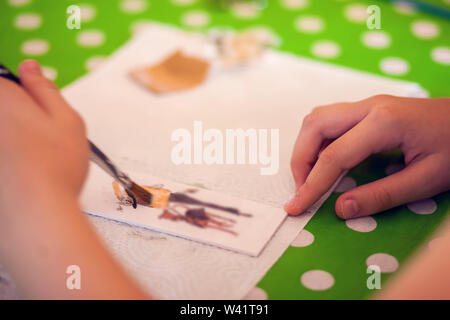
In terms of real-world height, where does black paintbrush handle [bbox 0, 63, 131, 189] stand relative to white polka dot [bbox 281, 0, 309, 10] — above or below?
above

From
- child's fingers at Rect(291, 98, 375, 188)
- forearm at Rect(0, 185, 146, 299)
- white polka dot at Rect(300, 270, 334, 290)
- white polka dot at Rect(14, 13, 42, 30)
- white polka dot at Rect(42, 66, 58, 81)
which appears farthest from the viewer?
white polka dot at Rect(14, 13, 42, 30)

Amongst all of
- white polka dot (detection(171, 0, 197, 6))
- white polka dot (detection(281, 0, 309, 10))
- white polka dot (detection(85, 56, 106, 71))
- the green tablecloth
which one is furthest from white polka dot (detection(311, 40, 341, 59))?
white polka dot (detection(85, 56, 106, 71))

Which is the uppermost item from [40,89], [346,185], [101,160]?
[40,89]

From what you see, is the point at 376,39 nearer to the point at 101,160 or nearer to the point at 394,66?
the point at 394,66

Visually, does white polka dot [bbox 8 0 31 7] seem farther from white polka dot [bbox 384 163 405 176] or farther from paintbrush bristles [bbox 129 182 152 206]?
white polka dot [bbox 384 163 405 176]

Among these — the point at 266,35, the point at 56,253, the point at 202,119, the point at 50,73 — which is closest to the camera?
the point at 56,253

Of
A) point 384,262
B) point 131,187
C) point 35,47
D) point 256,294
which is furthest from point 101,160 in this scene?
point 35,47

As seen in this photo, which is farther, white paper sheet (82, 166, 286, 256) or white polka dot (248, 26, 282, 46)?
white polka dot (248, 26, 282, 46)
